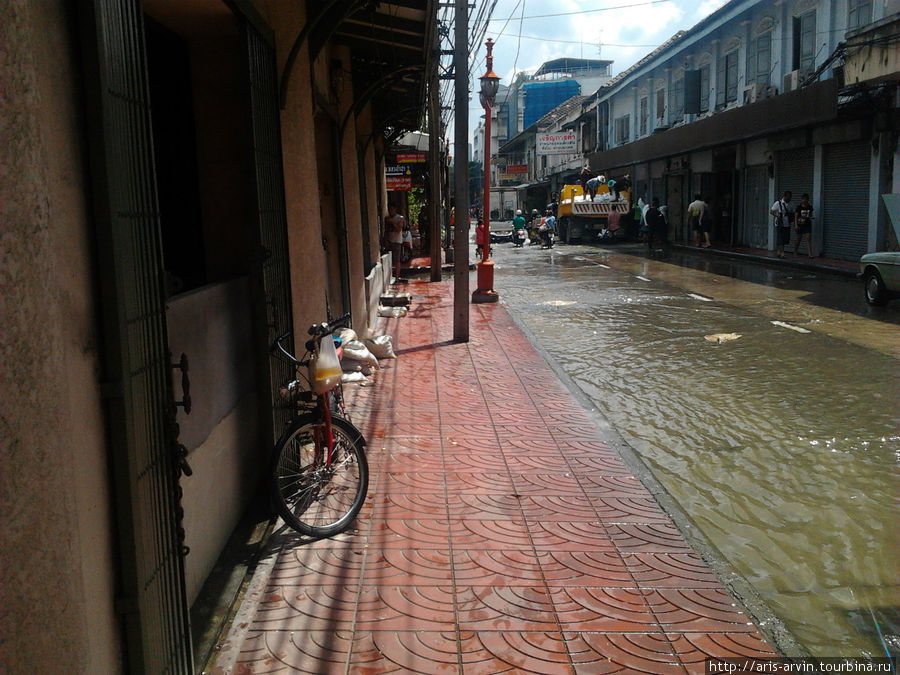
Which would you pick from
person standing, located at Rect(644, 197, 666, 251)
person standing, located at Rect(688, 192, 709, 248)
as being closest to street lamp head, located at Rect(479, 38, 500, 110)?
person standing, located at Rect(688, 192, 709, 248)

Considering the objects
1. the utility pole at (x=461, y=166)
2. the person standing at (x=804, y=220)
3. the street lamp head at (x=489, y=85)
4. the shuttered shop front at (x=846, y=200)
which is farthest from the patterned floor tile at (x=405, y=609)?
the person standing at (x=804, y=220)

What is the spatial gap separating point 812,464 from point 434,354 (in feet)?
17.0

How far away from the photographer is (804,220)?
21.6 meters

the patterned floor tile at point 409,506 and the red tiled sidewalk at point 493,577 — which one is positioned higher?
the patterned floor tile at point 409,506

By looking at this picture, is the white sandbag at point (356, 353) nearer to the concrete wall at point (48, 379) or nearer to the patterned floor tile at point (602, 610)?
the patterned floor tile at point (602, 610)

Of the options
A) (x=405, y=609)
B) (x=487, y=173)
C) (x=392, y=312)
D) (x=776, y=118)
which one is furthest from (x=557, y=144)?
(x=405, y=609)

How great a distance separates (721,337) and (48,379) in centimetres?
1024

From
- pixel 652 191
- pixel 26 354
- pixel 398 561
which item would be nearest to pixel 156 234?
pixel 26 354

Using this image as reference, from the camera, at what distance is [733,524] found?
486cm

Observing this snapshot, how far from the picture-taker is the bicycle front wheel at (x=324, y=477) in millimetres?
4715

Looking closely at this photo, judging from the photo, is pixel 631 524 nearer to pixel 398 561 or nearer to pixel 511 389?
pixel 398 561

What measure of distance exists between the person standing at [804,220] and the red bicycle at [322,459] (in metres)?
20.0

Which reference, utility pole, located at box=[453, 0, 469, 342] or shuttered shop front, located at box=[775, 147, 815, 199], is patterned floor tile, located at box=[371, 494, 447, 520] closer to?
utility pole, located at box=[453, 0, 469, 342]

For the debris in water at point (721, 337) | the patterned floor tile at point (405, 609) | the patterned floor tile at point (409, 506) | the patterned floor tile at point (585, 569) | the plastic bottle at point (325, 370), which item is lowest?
the patterned floor tile at point (585, 569)
